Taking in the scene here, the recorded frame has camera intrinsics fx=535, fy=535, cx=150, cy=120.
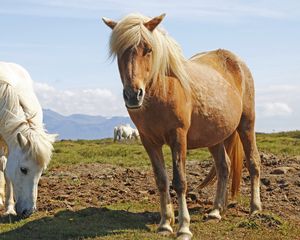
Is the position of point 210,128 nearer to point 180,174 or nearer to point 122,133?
point 180,174

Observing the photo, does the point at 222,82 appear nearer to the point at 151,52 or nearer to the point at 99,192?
the point at 151,52

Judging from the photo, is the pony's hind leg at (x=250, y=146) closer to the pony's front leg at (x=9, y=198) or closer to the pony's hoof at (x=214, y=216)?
the pony's hoof at (x=214, y=216)

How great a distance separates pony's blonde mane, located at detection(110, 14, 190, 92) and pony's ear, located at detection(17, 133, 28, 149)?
87.6 inches

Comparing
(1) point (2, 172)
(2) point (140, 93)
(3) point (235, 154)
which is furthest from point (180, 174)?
(1) point (2, 172)

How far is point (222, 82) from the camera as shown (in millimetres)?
9359

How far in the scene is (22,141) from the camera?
8.64 meters

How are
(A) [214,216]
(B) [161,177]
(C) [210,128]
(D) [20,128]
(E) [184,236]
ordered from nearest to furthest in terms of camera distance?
(E) [184,236] < (B) [161,177] < (C) [210,128] < (D) [20,128] < (A) [214,216]

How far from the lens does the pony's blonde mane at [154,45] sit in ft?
23.8

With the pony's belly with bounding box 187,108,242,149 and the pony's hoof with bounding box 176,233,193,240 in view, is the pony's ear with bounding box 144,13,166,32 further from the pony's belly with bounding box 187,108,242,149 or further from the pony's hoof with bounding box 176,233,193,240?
the pony's hoof with bounding box 176,233,193,240

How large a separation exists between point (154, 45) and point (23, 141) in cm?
279

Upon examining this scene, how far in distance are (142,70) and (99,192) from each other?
4.88 m

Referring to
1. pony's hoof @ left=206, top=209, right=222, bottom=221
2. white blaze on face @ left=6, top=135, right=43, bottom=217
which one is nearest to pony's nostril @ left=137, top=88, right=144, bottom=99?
white blaze on face @ left=6, top=135, right=43, bottom=217

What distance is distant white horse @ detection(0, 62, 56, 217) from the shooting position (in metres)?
8.55

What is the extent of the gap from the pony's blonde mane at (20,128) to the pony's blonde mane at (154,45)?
212 centimetres
